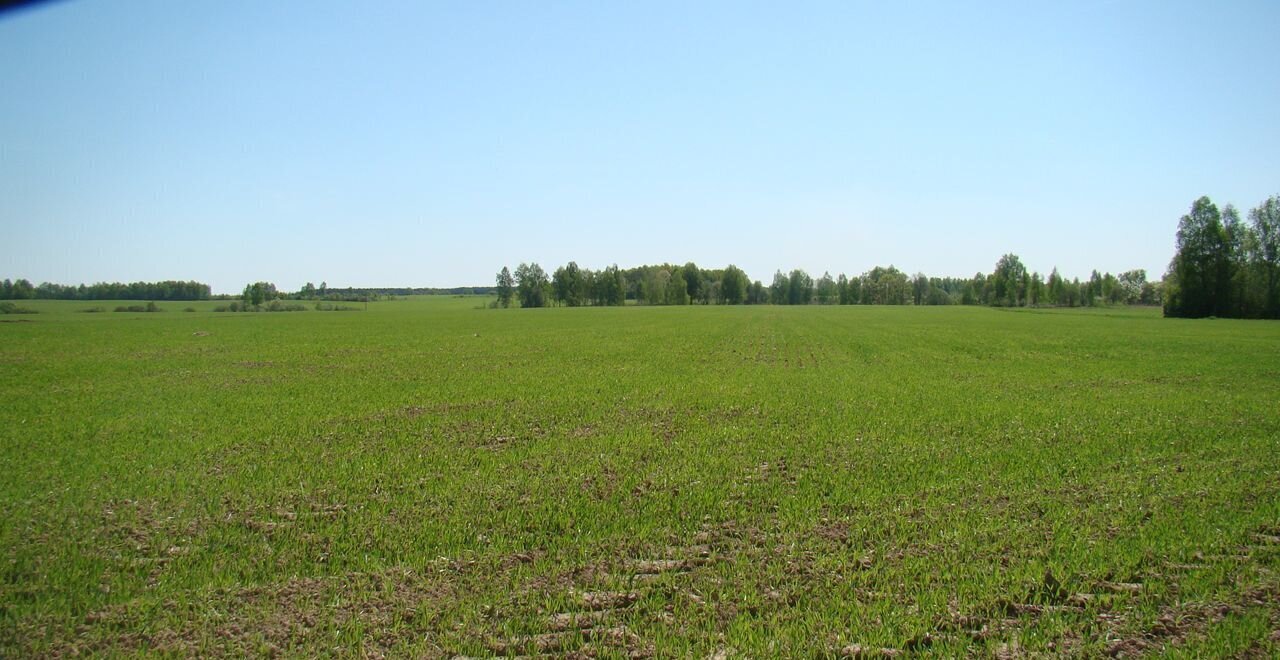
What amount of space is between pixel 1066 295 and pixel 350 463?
599 ft

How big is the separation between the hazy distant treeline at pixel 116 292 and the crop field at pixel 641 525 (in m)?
79.6

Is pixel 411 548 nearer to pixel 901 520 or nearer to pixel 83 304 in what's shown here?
pixel 901 520

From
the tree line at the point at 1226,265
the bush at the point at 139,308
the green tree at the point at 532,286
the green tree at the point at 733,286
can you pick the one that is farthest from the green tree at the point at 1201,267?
the bush at the point at 139,308

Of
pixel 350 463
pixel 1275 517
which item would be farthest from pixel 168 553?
pixel 1275 517

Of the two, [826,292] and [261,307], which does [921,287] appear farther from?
[261,307]

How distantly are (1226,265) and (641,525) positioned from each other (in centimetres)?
10493

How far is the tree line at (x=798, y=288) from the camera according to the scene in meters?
152

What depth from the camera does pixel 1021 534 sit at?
7.05m

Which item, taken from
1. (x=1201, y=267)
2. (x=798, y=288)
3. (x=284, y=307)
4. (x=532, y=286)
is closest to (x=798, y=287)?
(x=798, y=288)

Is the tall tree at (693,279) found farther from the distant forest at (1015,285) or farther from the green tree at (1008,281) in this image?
the green tree at (1008,281)

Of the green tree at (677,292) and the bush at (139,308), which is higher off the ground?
the green tree at (677,292)

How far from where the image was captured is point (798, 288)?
593 feet

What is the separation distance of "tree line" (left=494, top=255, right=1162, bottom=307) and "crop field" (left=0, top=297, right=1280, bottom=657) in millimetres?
138938

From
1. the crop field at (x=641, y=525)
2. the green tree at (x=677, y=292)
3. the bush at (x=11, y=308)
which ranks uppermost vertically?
the green tree at (x=677, y=292)
